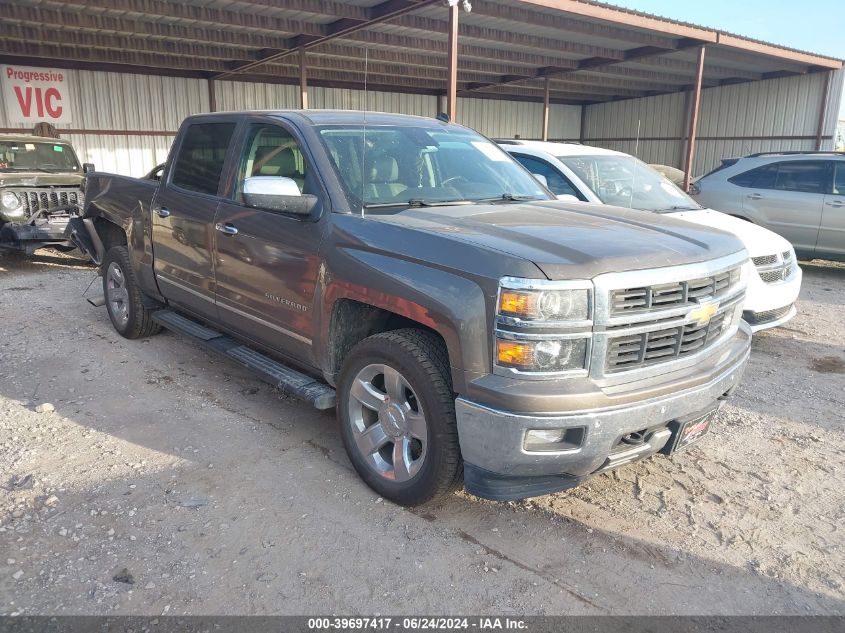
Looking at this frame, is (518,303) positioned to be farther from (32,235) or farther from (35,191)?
(35,191)

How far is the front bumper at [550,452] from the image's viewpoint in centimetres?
264

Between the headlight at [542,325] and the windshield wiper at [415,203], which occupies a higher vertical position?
the windshield wiper at [415,203]

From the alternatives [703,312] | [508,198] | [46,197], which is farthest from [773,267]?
Answer: [46,197]

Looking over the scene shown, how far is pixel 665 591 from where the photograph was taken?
Result: 2.74 meters

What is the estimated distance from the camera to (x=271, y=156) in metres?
4.10

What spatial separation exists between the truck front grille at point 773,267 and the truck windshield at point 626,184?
107 centimetres

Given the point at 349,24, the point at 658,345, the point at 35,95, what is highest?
the point at 349,24

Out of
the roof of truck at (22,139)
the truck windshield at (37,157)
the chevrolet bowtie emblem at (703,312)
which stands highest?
the roof of truck at (22,139)

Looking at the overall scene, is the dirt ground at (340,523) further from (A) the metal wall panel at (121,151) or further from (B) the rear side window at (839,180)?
(A) the metal wall panel at (121,151)

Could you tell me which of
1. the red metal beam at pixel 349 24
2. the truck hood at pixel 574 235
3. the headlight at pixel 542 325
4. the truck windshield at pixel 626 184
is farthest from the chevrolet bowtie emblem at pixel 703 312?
the red metal beam at pixel 349 24

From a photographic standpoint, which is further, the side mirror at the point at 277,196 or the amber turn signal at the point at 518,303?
the side mirror at the point at 277,196

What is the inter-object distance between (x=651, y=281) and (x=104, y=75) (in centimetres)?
1790

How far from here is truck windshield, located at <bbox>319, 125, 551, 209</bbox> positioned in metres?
3.67

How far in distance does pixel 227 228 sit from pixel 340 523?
2031 mm
